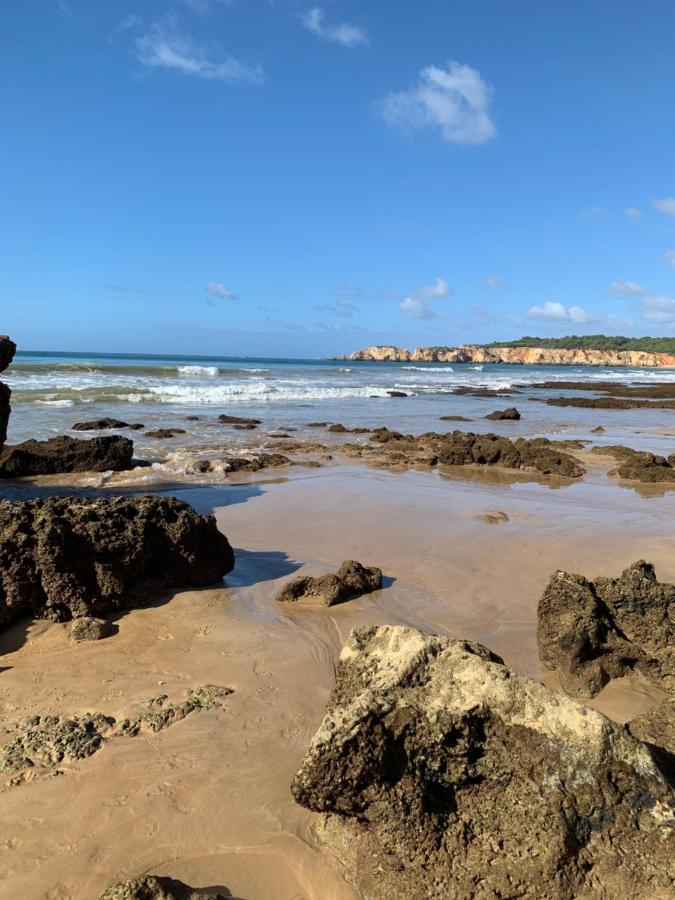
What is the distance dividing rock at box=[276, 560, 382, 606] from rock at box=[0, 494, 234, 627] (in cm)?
76

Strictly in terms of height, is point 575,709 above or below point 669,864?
above

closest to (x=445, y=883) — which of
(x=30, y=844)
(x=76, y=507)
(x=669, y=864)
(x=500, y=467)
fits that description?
(x=669, y=864)

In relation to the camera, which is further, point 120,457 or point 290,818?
point 120,457

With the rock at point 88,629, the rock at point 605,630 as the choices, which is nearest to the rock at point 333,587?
the rock at point 88,629

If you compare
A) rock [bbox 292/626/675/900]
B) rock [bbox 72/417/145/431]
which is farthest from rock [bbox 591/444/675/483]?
rock [bbox 72/417/145/431]

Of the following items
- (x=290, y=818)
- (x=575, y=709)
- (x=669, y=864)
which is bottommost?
(x=290, y=818)

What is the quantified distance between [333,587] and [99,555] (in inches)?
78.3

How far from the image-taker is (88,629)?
4352mm

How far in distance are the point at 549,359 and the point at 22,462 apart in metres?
136

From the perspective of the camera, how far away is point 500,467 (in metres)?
12.8

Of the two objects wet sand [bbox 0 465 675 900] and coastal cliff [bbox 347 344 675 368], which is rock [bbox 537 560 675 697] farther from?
coastal cliff [bbox 347 344 675 368]

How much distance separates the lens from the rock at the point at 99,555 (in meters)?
4.55

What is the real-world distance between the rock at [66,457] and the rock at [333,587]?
6.83 m

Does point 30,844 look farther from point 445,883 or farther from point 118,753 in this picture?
point 445,883
